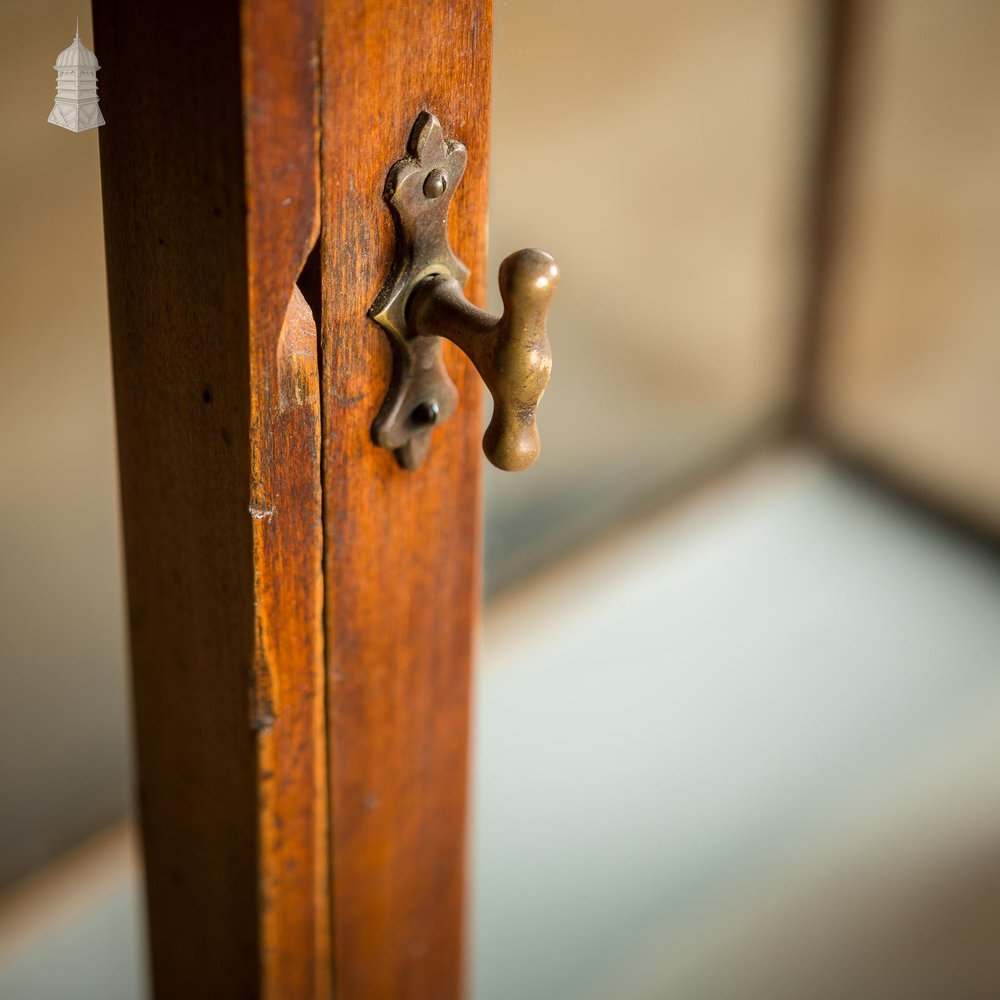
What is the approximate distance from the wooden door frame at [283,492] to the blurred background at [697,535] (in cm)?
22

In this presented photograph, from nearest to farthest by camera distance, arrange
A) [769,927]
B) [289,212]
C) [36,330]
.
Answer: [289,212] < [36,330] < [769,927]

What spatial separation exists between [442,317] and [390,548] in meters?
0.10

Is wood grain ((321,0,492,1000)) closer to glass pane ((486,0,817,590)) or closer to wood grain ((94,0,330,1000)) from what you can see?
wood grain ((94,0,330,1000))

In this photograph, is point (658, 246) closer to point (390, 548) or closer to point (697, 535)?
point (697, 535)

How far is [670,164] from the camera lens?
1.21m

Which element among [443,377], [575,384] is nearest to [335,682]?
[443,377]

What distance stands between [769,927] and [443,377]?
2.50 feet

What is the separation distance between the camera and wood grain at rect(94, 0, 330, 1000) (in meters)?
0.38

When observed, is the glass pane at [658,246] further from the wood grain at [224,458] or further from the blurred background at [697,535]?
the wood grain at [224,458]

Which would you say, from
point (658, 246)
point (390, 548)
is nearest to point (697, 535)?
point (658, 246)

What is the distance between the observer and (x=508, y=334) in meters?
0.41

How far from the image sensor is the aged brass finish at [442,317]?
40cm

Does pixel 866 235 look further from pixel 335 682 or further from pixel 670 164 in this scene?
pixel 335 682

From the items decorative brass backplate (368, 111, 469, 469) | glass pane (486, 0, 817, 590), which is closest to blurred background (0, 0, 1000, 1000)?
glass pane (486, 0, 817, 590)
